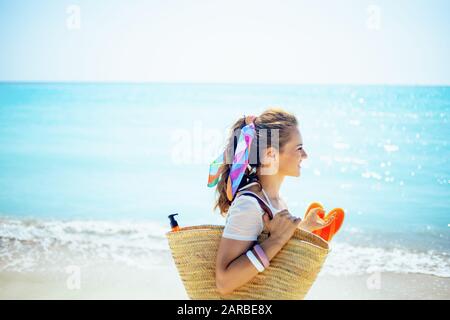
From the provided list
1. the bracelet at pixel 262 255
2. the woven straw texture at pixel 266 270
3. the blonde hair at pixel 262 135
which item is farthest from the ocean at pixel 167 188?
the bracelet at pixel 262 255

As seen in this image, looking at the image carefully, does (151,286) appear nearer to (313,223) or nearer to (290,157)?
(313,223)

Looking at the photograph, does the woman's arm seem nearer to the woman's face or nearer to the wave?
the woman's face

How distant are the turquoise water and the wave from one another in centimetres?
48

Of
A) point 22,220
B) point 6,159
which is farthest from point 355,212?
point 6,159

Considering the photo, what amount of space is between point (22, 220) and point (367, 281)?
14.3ft

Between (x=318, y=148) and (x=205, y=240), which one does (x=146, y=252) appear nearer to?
(x=205, y=240)

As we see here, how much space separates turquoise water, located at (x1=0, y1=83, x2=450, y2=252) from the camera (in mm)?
8188

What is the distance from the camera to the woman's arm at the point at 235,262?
7.49 ft

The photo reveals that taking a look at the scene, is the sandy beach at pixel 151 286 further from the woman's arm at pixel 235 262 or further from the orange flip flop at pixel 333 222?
the woman's arm at pixel 235 262

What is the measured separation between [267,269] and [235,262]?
0.46ft

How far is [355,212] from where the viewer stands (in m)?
8.95

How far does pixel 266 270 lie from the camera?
2.35 m

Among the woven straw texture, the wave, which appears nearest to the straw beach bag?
the woven straw texture

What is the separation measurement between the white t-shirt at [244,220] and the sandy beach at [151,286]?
9.48 feet
